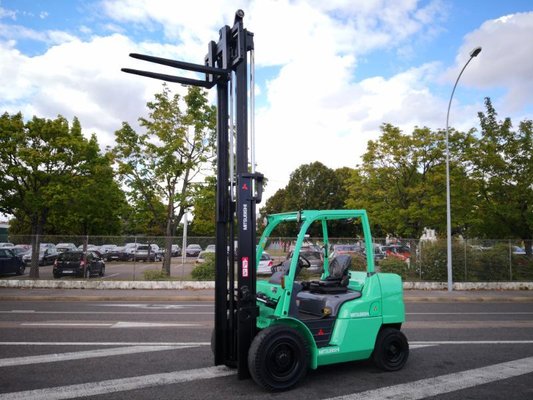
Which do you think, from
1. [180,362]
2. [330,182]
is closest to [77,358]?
[180,362]

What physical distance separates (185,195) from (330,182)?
3947 centimetres

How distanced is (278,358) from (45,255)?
1719cm

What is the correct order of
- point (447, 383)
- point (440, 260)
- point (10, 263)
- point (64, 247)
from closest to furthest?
1. point (447, 383)
2. point (64, 247)
3. point (10, 263)
4. point (440, 260)

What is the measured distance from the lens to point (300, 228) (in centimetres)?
586

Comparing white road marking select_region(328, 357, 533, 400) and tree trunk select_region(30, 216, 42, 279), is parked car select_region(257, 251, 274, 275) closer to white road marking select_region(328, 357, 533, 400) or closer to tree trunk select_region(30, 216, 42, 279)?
white road marking select_region(328, 357, 533, 400)

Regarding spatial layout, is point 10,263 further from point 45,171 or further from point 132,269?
point 132,269

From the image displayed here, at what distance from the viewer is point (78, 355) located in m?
7.00

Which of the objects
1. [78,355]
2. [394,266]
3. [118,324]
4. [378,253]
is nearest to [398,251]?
[394,266]

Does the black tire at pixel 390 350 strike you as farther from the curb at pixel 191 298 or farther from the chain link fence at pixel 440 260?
the chain link fence at pixel 440 260

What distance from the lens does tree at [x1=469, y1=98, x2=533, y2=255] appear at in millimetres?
24484

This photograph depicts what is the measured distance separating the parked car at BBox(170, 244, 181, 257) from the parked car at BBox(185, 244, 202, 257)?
1.73 ft

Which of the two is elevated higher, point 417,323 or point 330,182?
point 330,182

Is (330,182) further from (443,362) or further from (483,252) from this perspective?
(443,362)

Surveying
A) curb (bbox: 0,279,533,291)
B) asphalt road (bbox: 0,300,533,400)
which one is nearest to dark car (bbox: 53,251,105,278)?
curb (bbox: 0,279,533,291)
